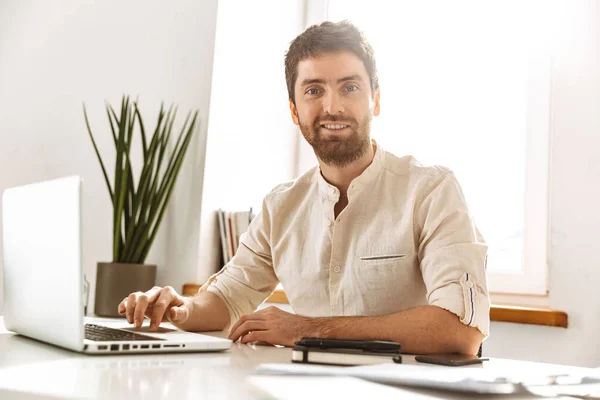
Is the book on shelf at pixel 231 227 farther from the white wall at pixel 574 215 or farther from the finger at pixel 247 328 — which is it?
the finger at pixel 247 328

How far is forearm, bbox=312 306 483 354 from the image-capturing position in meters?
1.51

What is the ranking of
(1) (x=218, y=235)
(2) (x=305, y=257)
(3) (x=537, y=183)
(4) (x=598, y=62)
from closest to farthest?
1. (2) (x=305, y=257)
2. (4) (x=598, y=62)
3. (3) (x=537, y=183)
4. (1) (x=218, y=235)

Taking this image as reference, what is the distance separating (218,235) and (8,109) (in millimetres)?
1640

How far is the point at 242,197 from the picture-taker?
3.30m

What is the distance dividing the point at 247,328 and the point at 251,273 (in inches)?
23.7

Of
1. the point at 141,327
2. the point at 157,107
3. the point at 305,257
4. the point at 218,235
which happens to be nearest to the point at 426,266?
the point at 305,257

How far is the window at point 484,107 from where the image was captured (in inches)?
103

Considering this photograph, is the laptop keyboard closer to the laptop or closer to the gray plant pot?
the laptop

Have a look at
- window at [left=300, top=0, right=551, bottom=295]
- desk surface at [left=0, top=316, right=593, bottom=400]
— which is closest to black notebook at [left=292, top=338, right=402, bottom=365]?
desk surface at [left=0, top=316, right=593, bottom=400]

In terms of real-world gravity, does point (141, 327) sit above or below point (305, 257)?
below

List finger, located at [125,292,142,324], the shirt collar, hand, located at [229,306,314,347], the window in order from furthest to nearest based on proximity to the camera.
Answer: the window
the shirt collar
finger, located at [125,292,142,324]
hand, located at [229,306,314,347]

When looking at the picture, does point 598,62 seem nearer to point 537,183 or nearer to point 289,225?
point 537,183

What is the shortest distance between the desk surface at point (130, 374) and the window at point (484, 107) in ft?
4.34

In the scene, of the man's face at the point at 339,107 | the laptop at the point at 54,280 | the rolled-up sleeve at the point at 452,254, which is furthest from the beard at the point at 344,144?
the laptop at the point at 54,280
